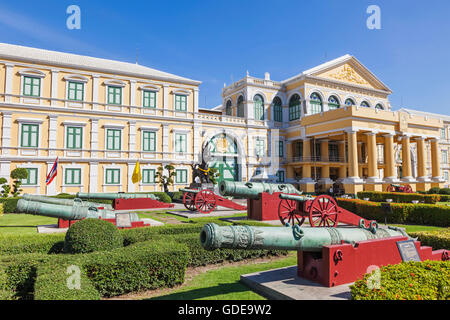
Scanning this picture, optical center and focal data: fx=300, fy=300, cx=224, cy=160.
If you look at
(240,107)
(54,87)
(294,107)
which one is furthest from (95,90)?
(294,107)

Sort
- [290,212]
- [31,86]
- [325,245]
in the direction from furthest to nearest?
[31,86], [290,212], [325,245]

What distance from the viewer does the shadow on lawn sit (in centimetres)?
497

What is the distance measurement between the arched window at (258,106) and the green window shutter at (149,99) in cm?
1101

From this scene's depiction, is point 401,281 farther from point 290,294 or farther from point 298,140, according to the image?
point 298,140

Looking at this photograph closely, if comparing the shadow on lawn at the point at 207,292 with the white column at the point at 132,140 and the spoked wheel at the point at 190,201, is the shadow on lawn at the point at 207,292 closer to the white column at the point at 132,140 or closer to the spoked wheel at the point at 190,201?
the spoked wheel at the point at 190,201

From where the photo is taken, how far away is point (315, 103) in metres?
32.7

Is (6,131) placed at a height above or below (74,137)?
above

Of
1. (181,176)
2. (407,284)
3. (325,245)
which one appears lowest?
(407,284)

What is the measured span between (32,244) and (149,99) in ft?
68.8

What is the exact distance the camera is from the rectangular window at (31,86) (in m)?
21.9

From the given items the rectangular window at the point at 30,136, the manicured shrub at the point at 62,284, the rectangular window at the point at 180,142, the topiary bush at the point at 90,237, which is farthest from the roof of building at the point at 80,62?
the manicured shrub at the point at 62,284

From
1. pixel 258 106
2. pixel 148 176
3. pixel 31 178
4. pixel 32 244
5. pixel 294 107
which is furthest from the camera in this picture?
pixel 294 107

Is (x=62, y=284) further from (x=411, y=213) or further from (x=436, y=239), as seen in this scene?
(x=411, y=213)
